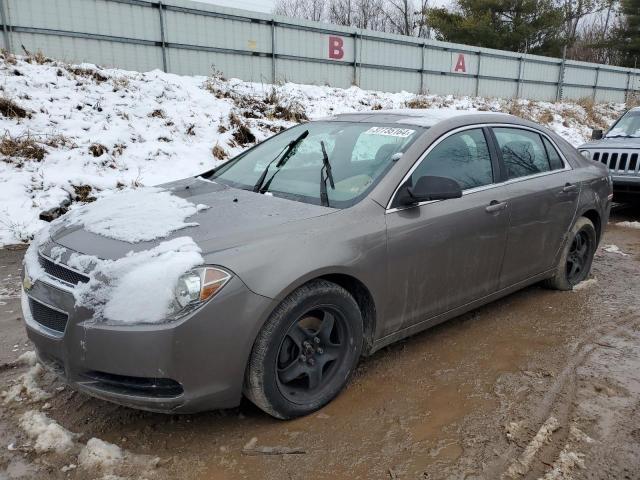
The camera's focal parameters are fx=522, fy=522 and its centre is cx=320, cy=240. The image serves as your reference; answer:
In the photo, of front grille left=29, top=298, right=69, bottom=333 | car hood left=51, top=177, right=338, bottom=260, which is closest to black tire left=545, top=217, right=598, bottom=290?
car hood left=51, top=177, right=338, bottom=260

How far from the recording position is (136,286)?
2363 millimetres

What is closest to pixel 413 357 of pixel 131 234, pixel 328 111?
pixel 131 234

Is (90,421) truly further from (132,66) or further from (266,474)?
(132,66)

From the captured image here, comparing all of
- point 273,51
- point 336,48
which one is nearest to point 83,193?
point 273,51

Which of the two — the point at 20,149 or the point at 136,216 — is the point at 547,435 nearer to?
the point at 136,216

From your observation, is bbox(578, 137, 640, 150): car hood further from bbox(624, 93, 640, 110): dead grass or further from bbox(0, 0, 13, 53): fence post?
bbox(624, 93, 640, 110): dead grass

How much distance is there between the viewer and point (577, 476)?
2375 mm

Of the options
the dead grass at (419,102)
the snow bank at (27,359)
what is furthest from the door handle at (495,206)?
the dead grass at (419,102)

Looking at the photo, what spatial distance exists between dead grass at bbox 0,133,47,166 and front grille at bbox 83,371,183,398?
6267 millimetres

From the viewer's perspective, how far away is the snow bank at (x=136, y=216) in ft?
8.86

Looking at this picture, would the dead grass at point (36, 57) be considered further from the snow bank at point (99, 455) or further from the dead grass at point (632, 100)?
the dead grass at point (632, 100)

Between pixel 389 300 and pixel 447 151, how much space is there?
1.18 m

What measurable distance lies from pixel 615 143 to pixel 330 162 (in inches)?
255

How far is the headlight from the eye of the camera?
2348 millimetres
